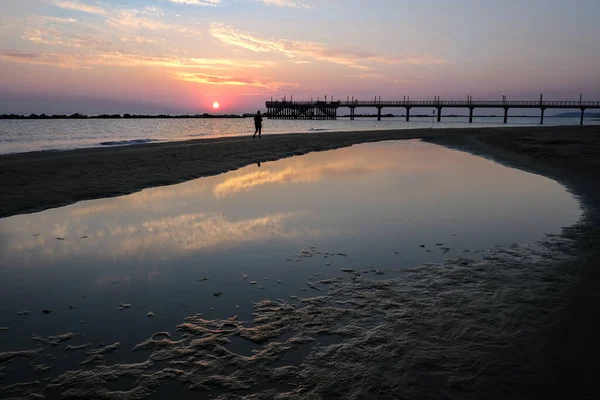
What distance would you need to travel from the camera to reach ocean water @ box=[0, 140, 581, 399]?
4090 millimetres

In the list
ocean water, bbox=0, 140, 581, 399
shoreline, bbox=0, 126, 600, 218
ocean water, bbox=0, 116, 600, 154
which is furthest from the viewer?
ocean water, bbox=0, 116, 600, 154

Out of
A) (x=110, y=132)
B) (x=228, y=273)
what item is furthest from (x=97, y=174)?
(x=110, y=132)

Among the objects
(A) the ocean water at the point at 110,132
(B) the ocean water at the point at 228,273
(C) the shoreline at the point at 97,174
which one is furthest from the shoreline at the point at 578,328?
(A) the ocean water at the point at 110,132

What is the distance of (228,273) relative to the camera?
21.3 feet

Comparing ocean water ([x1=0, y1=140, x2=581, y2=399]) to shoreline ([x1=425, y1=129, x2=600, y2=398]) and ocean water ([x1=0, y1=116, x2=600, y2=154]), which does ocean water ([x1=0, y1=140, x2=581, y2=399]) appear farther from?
ocean water ([x1=0, y1=116, x2=600, y2=154])

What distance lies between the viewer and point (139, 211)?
10531 mm

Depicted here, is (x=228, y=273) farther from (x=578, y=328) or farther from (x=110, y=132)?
(x=110, y=132)

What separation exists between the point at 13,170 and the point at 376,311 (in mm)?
17641

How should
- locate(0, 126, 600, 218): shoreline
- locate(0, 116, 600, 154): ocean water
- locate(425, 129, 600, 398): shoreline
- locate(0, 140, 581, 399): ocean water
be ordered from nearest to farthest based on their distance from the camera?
locate(425, 129, 600, 398): shoreline
locate(0, 140, 581, 399): ocean water
locate(0, 126, 600, 218): shoreline
locate(0, 116, 600, 154): ocean water

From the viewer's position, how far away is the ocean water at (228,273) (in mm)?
4090

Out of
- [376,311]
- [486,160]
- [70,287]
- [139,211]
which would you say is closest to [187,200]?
[139,211]

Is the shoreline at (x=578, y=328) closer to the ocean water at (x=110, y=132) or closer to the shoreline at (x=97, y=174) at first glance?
the shoreline at (x=97, y=174)

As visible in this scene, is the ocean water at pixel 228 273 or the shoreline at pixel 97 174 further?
the shoreline at pixel 97 174

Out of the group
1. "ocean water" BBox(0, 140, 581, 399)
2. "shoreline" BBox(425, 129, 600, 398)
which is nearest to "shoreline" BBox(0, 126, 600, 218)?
"ocean water" BBox(0, 140, 581, 399)
